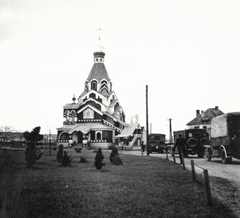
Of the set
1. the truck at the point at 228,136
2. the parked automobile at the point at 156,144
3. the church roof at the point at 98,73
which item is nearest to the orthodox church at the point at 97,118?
the church roof at the point at 98,73

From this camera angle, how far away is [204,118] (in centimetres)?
7944

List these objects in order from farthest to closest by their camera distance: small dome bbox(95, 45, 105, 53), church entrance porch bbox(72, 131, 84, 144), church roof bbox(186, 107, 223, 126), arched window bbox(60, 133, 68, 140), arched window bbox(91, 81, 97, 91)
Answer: church roof bbox(186, 107, 223, 126), small dome bbox(95, 45, 105, 53), arched window bbox(91, 81, 97, 91), arched window bbox(60, 133, 68, 140), church entrance porch bbox(72, 131, 84, 144)

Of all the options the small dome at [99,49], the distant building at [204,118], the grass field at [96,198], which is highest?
the small dome at [99,49]

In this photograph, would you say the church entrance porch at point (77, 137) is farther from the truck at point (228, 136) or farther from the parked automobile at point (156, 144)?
the truck at point (228, 136)

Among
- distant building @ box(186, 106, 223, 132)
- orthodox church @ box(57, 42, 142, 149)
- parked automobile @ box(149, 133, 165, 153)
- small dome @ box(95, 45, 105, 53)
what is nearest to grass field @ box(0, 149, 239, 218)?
parked automobile @ box(149, 133, 165, 153)

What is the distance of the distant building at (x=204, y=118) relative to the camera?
78562 mm

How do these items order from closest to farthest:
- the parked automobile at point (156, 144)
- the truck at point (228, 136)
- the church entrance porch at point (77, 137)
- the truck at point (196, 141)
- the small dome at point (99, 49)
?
the truck at point (228, 136) < the truck at point (196, 141) < the parked automobile at point (156, 144) < the church entrance porch at point (77, 137) < the small dome at point (99, 49)

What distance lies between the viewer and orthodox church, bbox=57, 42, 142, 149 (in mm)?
58812

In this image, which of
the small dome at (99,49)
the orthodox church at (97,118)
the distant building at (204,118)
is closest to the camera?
the orthodox church at (97,118)

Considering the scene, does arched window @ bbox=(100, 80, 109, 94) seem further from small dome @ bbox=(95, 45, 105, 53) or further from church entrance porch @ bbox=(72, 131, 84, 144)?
church entrance porch @ bbox=(72, 131, 84, 144)

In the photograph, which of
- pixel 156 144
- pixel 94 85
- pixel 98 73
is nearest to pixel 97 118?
pixel 94 85

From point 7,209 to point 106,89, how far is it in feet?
195

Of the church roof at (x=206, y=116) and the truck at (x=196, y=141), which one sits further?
the church roof at (x=206, y=116)

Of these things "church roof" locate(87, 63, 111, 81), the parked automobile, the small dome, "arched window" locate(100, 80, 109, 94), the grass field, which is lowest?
the grass field
